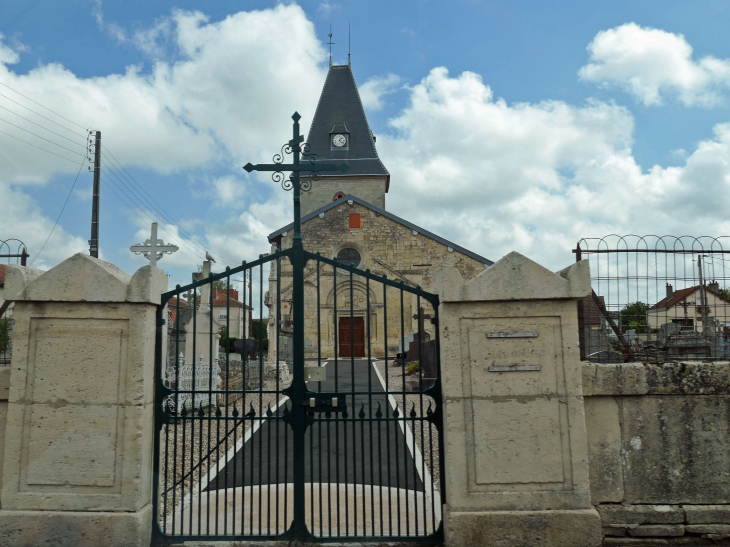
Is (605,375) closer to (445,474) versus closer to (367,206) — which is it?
(445,474)

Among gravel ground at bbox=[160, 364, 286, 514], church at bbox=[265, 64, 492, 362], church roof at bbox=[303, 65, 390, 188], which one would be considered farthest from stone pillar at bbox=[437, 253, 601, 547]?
church roof at bbox=[303, 65, 390, 188]

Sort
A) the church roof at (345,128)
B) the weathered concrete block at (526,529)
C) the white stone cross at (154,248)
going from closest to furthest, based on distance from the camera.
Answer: the weathered concrete block at (526,529), the white stone cross at (154,248), the church roof at (345,128)

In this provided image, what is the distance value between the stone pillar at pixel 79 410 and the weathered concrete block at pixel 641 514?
3524 mm

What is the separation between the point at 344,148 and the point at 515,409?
37.4 m

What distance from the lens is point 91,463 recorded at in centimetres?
400

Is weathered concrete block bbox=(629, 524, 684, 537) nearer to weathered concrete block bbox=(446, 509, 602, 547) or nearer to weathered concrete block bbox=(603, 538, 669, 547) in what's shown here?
weathered concrete block bbox=(603, 538, 669, 547)

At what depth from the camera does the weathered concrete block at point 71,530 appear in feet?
12.9

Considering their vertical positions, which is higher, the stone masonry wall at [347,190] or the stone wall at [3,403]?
the stone masonry wall at [347,190]

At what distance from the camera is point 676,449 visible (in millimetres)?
4102

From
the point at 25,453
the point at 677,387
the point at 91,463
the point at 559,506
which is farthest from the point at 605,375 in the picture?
the point at 25,453

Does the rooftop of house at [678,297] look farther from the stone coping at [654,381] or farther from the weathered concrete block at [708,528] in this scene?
the weathered concrete block at [708,528]

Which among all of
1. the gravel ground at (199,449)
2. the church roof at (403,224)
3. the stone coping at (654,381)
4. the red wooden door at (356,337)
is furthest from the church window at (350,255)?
the stone coping at (654,381)

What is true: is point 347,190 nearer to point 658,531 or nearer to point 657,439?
point 657,439

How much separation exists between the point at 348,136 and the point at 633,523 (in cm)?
3822
